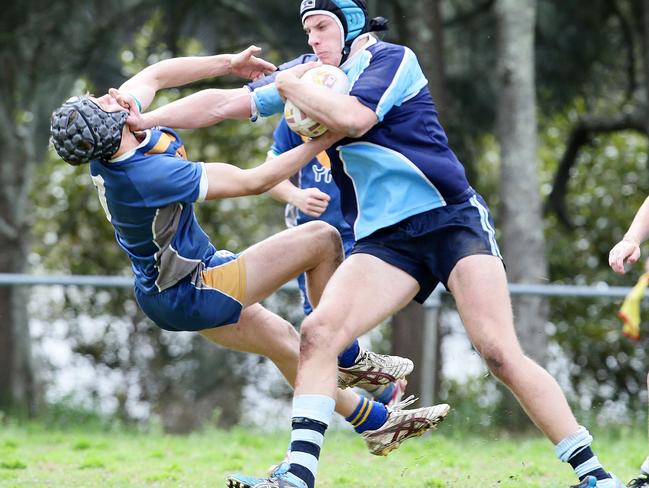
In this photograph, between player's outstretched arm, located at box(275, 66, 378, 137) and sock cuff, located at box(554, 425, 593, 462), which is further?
sock cuff, located at box(554, 425, 593, 462)

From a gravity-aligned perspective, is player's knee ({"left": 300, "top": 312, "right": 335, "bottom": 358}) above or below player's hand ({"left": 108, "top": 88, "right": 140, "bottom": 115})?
below

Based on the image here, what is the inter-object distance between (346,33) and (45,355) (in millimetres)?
9969

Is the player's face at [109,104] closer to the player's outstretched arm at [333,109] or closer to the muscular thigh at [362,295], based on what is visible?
the player's outstretched arm at [333,109]

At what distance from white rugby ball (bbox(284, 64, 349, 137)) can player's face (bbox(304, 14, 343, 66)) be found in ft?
0.43

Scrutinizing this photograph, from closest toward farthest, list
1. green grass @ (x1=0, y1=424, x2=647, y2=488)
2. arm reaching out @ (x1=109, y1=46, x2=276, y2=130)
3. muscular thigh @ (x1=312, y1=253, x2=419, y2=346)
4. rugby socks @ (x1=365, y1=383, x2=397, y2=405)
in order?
muscular thigh @ (x1=312, y1=253, x2=419, y2=346) < arm reaching out @ (x1=109, y1=46, x2=276, y2=130) < green grass @ (x1=0, y1=424, x2=647, y2=488) < rugby socks @ (x1=365, y1=383, x2=397, y2=405)

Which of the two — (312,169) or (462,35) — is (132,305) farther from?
(312,169)

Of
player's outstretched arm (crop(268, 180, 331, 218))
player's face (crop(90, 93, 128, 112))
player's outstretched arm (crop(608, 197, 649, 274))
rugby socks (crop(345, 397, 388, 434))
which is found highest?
player's face (crop(90, 93, 128, 112))

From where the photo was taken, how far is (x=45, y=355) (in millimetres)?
14469

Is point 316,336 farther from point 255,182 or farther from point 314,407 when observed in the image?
point 255,182

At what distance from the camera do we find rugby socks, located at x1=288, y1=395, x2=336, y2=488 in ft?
16.5

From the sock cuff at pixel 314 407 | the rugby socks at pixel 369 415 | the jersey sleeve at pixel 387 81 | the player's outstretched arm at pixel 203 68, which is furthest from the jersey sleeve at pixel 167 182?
the rugby socks at pixel 369 415

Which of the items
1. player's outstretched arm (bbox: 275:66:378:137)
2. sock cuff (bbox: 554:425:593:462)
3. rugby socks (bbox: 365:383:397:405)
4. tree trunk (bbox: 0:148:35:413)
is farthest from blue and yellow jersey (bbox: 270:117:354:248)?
tree trunk (bbox: 0:148:35:413)

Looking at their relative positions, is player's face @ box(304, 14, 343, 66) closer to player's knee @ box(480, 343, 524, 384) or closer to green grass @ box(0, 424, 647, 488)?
player's knee @ box(480, 343, 524, 384)

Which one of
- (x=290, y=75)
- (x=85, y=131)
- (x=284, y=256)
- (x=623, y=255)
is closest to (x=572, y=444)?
(x=623, y=255)
